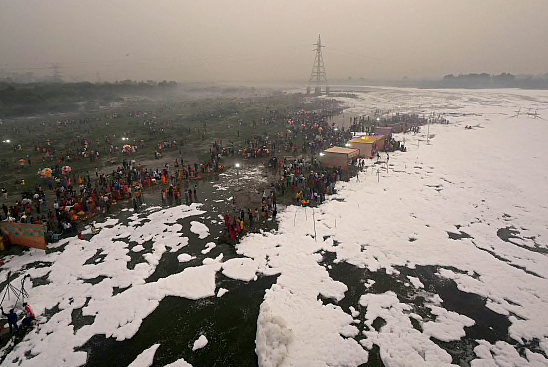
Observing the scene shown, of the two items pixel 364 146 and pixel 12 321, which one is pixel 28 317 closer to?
pixel 12 321

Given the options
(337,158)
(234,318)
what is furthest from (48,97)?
(234,318)

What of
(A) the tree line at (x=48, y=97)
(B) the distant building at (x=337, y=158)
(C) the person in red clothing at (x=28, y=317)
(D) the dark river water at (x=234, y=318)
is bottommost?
(D) the dark river water at (x=234, y=318)

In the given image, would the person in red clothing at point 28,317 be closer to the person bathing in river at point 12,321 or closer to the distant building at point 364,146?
the person bathing in river at point 12,321

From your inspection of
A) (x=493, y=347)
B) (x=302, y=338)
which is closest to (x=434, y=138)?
(x=493, y=347)

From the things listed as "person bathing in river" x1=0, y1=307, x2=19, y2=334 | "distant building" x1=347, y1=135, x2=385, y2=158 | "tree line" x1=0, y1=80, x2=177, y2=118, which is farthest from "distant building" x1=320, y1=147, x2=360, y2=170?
"tree line" x1=0, y1=80, x2=177, y2=118

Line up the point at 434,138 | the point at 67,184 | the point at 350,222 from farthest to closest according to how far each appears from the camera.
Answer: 1. the point at 434,138
2. the point at 67,184
3. the point at 350,222

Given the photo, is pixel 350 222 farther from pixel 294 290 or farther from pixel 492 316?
pixel 492 316

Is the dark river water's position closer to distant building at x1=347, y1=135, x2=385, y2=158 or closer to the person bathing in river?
the person bathing in river

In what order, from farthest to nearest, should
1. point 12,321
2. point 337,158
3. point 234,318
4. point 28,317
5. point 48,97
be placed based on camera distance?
point 48,97 → point 337,158 → point 234,318 → point 28,317 → point 12,321

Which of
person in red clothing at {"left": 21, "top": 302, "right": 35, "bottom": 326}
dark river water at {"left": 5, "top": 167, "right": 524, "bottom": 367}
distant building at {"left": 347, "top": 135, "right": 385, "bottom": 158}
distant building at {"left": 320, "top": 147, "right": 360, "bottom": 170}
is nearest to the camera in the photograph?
dark river water at {"left": 5, "top": 167, "right": 524, "bottom": 367}

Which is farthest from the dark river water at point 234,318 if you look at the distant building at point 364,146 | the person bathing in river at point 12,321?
the distant building at point 364,146

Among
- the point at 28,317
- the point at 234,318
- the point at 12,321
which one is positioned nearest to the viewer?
the point at 12,321
